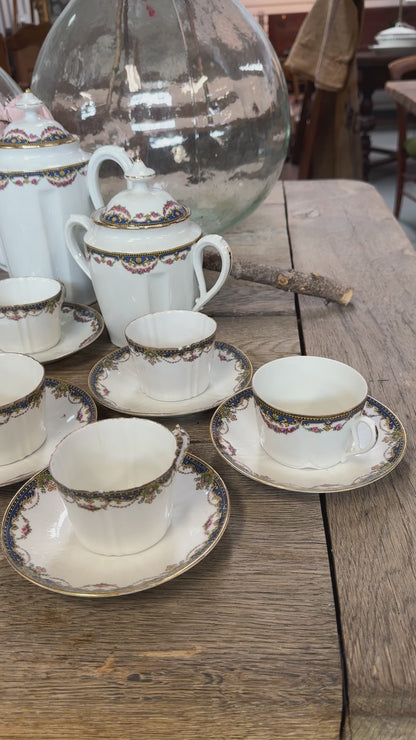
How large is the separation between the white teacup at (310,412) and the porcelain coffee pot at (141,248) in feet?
0.46

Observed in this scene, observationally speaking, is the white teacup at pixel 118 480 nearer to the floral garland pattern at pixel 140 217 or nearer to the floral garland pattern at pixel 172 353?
the floral garland pattern at pixel 172 353

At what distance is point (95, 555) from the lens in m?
0.37

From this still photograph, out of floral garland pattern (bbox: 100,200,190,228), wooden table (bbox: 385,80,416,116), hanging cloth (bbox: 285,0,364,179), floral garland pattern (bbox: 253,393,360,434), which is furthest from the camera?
wooden table (bbox: 385,80,416,116)

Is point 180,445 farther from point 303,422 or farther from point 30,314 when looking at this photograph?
point 30,314

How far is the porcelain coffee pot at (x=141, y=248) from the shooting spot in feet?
1.83

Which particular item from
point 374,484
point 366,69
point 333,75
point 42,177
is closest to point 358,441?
point 374,484

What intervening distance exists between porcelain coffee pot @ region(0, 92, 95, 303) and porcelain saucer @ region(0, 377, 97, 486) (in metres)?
0.17

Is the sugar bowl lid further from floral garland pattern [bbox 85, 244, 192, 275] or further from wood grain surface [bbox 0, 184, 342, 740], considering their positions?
wood grain surface [bbox 0, 184, 342, 740]

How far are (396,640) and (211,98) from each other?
22.9 inches

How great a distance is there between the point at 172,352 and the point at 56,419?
0.34 feet

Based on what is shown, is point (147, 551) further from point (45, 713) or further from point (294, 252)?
point (294, 252)

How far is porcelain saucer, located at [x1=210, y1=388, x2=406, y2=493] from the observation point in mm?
421

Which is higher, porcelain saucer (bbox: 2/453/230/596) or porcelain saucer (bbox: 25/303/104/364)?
porcelain saucer (bbox: 2/453/230/596)

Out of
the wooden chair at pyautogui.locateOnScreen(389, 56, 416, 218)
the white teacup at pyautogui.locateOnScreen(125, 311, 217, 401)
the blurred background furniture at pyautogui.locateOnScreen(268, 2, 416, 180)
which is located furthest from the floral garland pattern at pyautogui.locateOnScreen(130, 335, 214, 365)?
the wooden chair at pyautogui.locateOnScreen(389, 56, 416, 218)
